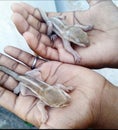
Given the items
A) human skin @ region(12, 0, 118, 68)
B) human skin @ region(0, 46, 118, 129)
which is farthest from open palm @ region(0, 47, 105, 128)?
human skin @ region(12, 0, 118, 68)

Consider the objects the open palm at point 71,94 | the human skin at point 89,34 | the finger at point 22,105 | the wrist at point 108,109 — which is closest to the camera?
the open palm at point 71,94

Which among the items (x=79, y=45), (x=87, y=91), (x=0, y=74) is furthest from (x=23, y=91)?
(x=79, y=45)

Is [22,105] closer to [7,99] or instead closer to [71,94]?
[7,99]

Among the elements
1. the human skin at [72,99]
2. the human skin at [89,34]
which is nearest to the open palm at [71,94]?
the human skin at [72,99]

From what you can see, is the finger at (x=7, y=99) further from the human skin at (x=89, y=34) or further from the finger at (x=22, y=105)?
the human skin at (x=89, y=34)

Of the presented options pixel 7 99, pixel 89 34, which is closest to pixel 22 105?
pixel 7 99

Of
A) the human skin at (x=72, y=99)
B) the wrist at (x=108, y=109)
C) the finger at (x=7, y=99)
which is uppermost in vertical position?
the finger at (x=7, y=99)

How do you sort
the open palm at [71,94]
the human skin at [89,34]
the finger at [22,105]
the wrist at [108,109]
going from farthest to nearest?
the human skin at [89,34] → the wrist at [108,109] → the finger at [22,105] → the open palm at [71,94]
